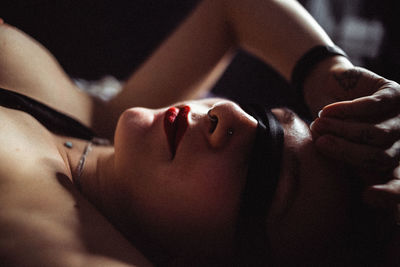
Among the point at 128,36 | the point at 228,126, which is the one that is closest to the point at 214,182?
the point at 228,126

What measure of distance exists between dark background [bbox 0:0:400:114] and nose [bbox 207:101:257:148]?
0.93 m

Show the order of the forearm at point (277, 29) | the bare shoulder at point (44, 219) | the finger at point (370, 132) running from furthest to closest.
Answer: the forearm at point (277, 29) < the finger at point (370, 132) < the bare shoulder at point (44, 219)

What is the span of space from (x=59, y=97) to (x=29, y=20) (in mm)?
649

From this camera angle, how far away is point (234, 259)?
2.51 feet

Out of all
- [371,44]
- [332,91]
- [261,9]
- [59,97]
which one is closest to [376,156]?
[332,91]

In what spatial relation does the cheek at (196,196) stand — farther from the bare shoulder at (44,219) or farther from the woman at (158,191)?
the bare shoulder at (44,219)

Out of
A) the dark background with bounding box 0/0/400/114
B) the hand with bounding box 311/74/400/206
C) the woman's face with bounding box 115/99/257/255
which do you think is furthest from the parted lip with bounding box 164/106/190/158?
the dark background with bounding box 0/0/400/114

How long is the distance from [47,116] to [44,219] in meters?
0.43

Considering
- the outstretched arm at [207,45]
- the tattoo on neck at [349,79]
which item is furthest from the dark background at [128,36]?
the tattoo on neck at [349,79]

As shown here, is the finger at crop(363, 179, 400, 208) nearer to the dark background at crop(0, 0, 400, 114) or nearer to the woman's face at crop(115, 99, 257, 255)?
the woman's face at crop(115, 99, 257, 255)

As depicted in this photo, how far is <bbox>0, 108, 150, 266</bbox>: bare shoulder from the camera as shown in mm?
555

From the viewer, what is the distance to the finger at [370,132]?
663 millimetres

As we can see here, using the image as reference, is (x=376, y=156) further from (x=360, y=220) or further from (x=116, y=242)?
(x=116, y=242)

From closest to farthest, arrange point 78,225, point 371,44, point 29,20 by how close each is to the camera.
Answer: point 78,225
point 29,20
point 371,44
